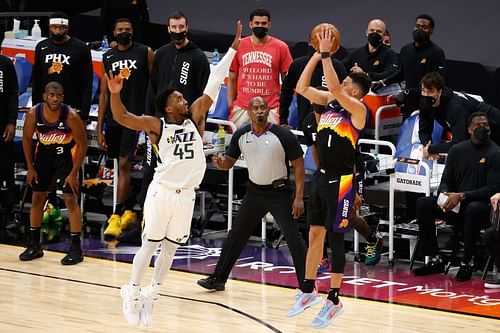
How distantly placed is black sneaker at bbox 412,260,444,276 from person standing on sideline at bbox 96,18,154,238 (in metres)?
3.43

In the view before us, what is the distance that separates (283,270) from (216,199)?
2334mm

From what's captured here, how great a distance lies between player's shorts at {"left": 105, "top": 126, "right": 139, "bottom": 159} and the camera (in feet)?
47.3

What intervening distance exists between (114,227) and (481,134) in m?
4.26

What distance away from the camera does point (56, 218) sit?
49.8 feet

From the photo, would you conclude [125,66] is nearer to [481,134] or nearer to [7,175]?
[7,175]

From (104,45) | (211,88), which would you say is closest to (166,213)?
(211,88)

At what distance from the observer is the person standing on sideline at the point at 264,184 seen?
470 inches

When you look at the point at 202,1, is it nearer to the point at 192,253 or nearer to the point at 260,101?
the point at 192,253

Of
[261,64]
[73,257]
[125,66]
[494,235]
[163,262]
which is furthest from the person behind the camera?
[125,66]

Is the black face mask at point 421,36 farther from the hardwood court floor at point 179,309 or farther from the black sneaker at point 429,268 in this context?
the hardwood court floor at point 179,309

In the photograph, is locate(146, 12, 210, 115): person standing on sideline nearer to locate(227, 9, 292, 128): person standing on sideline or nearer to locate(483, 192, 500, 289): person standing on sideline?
locate(227, 9, 292, 128): person standing on sideline

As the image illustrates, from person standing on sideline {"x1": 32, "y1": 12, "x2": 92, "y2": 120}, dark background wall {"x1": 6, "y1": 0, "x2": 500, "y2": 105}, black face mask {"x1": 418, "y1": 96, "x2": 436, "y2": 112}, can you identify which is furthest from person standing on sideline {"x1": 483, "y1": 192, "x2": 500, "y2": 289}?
person standing on sideline {"x1": 32, "y1": 12, "x2": 92, "y2": 120}

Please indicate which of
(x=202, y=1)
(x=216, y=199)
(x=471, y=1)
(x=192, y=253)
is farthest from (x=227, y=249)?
(x=202, y=1)

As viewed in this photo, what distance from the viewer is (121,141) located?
14.5 m
